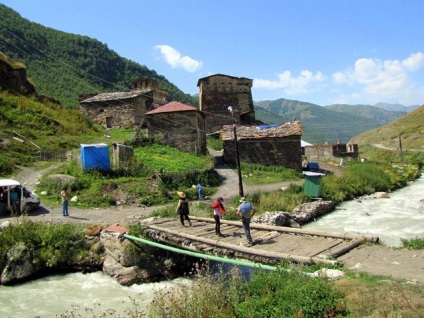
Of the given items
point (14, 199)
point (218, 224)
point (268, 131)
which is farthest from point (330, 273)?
point (268, 131)

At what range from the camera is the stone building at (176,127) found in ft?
101

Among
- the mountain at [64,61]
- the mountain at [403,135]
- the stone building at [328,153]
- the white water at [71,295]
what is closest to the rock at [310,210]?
the white water at [71,295]

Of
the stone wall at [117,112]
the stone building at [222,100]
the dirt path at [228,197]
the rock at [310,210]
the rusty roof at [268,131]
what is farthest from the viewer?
the stone building at [222,100]

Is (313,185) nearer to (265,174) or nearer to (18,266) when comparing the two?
(265,174)

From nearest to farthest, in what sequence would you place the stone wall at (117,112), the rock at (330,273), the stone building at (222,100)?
the rock at (330,273) < the stone wall at (117,112) < the stone building at (222,100)

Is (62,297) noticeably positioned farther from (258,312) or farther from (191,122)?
(191,122)

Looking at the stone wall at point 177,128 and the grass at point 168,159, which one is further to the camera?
the stone wall at point 177,128

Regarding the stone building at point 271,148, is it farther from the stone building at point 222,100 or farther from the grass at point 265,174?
the stone building at point 222,100

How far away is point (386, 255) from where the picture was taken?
29.1ft

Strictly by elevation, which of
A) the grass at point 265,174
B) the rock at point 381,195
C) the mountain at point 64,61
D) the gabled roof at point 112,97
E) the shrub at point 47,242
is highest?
the mountain at point 64,61

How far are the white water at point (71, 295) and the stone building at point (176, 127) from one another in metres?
18.4

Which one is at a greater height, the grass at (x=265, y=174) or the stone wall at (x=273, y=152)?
the stone wall at (x=273, y=152)

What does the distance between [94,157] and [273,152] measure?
53.0ft

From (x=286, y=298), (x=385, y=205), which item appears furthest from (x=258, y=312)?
(x=385, y=205)
